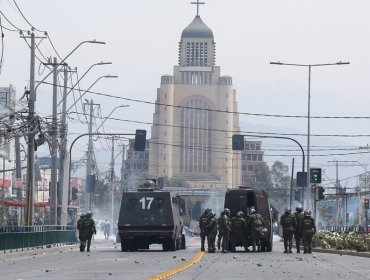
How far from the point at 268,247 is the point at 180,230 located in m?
5.70

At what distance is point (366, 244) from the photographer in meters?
49.5

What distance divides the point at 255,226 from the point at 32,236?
941 cm

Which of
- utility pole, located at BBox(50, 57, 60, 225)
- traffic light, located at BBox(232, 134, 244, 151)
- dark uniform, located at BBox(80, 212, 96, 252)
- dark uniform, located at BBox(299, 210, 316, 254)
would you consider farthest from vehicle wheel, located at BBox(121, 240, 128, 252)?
traffic light, located at BBox(232, 134, 244, 151)

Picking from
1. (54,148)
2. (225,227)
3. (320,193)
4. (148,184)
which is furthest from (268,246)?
(320,193)

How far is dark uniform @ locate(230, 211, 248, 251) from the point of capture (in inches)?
2041

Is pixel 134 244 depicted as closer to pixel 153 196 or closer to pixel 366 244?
pixel 153 196

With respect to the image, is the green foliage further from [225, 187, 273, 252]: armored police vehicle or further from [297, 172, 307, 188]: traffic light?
[297, 172, 307, 188]: traffic light

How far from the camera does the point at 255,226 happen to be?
51125 millimetres

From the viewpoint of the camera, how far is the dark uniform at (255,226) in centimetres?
5116

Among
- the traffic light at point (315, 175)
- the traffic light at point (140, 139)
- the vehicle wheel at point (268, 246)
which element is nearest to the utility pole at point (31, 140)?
the vehicle wheel at point (268, 246)

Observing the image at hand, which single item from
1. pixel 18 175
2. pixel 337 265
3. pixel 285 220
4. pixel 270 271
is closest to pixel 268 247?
pixel 285 220

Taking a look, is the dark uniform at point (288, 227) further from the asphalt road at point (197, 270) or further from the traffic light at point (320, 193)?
the traffic light at point (320, 193)

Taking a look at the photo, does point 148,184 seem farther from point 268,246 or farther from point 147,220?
point 268,246

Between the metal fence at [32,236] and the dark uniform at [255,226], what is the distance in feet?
29.5
